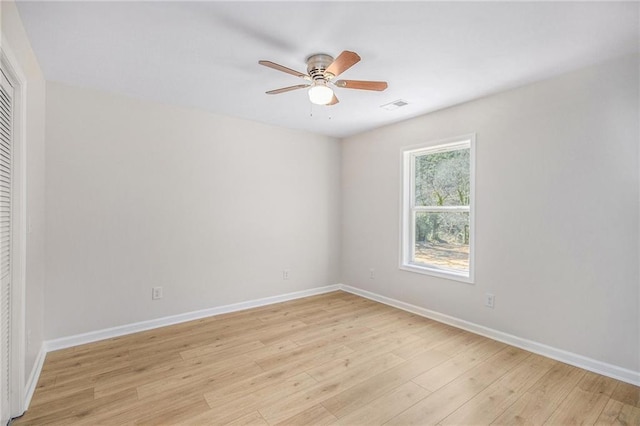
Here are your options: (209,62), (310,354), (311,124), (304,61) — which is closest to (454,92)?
(304,61)

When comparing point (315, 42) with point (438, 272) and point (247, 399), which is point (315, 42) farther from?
point (438, 272)

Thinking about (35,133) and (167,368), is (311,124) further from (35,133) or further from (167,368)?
(167,368)

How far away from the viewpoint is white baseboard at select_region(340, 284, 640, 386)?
2.33 meters

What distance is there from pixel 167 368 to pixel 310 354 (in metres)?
1.19

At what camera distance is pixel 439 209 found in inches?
147

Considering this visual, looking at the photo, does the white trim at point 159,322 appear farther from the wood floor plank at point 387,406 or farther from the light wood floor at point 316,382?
the wood floor plank at point 387,406

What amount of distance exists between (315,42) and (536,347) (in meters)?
3.22

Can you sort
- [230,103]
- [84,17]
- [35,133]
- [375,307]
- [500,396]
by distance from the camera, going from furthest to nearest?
[375,307] → [230,103] → [35,133] → [500,396] → [84,17]

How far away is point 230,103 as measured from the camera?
337 centimetres

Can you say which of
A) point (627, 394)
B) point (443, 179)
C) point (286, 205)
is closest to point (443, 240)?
point (443, 179)

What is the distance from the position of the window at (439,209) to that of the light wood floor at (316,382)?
82cm

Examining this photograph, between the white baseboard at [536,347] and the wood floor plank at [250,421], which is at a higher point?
the white baseboard at [536,347]

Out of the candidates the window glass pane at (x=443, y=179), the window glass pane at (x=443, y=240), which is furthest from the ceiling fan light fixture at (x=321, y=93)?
the window glass pane at (x=443, y=240)

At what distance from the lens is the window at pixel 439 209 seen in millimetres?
3436
